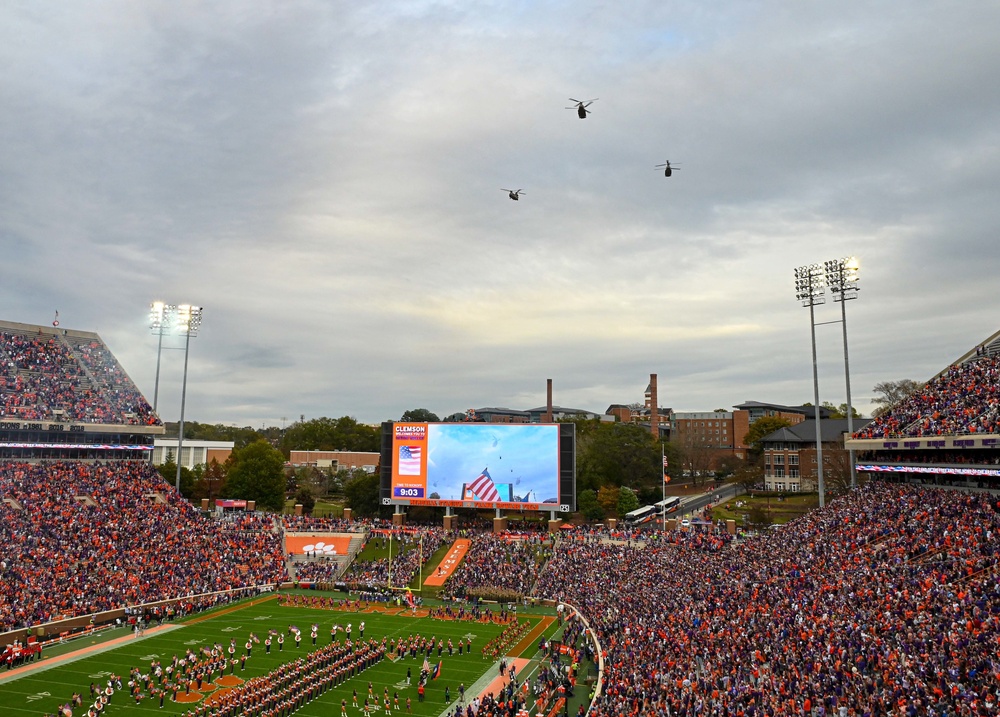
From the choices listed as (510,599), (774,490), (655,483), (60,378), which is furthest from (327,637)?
(774,490)

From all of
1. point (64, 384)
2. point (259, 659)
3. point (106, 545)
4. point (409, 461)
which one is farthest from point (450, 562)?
point (64, 384)

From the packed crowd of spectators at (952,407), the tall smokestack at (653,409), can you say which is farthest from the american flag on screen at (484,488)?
the tall smokestack at (653,409)

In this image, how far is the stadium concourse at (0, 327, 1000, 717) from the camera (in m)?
18.7

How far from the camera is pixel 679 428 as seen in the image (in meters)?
127

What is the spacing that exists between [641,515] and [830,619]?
35.3 m

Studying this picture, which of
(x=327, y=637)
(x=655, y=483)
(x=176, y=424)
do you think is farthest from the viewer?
(x=176, y=424)

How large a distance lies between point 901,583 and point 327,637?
22.5 m

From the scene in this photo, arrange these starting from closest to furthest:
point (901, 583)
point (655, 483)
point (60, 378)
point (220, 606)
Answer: point (901, 583) < point (220, 606) < point (60, 378) < point (655, 483)

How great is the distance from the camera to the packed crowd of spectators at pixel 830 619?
56.8ft

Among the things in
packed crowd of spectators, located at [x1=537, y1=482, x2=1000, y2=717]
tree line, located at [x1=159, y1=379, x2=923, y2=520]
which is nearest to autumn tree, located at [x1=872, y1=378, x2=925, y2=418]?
tree line, located at [x1=159, y1=379, x2=923, y2=520]

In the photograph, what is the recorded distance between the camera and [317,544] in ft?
162

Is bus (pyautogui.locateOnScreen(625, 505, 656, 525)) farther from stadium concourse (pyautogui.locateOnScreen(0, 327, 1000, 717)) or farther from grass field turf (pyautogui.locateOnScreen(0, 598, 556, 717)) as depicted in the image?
grass field turf (pyautogui.locateOnScreen(0, 598, 556, 717))

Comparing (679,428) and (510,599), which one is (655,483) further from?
(679,428)

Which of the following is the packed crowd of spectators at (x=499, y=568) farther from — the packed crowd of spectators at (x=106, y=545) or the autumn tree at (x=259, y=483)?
the autumn tree at (x=259, y=483)
